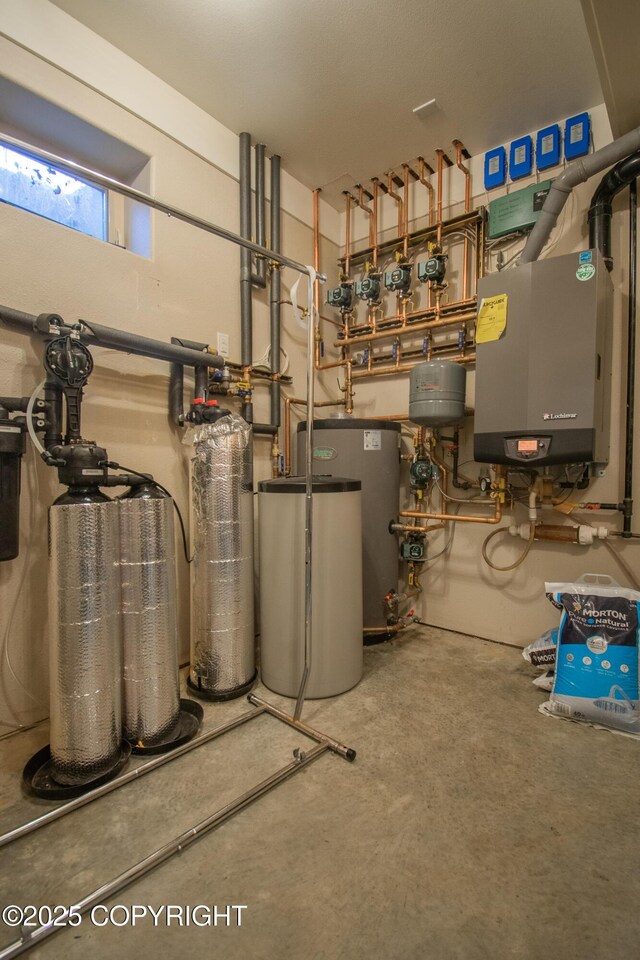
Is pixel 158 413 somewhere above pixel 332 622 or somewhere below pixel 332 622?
above

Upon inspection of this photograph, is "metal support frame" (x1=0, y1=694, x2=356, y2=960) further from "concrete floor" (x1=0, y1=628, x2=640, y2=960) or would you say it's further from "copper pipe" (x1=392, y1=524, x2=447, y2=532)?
"copper pipe" (x1=392, y1=524, x2=447, y2=532)

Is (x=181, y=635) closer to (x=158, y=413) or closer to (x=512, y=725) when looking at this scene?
→ (x=158, y=413)

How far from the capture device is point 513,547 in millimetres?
2301

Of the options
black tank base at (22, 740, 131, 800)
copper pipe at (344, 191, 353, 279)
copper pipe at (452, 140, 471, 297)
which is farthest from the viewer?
copper pipe at (344, 191, 353, 279)

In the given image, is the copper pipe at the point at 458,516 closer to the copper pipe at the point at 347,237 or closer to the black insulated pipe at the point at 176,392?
the black insulated pipe at the point at 176,392

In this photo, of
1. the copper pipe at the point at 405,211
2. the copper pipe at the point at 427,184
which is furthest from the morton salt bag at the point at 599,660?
the copper pipe at the point at 427,184

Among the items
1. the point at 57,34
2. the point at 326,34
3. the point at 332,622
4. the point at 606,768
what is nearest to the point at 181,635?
the point at 332,622

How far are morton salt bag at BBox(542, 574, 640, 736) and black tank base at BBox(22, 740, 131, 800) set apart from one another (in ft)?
5.01

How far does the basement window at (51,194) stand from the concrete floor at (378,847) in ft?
6.66

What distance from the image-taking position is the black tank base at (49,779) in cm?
121

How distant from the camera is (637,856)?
1041 millimetres

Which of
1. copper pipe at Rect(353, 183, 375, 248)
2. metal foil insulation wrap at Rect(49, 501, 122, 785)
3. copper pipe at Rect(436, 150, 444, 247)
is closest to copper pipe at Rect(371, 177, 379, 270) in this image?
copper pipe at Rect(353, 183, 375, 248)

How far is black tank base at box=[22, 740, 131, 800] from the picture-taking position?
3.96ft

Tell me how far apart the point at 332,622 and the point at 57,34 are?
247 cm
